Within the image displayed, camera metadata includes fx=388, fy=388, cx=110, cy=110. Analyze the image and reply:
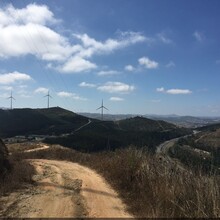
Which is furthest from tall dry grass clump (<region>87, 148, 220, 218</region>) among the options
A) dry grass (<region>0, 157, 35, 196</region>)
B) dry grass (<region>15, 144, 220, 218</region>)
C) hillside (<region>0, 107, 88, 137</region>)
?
hillside (<region>0, 107, 88, 137</region>)

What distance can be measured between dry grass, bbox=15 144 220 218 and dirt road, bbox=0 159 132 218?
2.11 feet

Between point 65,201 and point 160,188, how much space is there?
336cm

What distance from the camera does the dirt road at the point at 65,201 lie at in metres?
12.0

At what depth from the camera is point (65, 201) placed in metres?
13.7

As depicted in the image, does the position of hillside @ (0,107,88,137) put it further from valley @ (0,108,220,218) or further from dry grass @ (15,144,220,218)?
dry grass @ (15,144,220,218)

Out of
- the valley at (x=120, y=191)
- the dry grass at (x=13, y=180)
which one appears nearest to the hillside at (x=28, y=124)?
the dry grass at (x=13, y=180)

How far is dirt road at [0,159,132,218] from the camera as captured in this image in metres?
12.0

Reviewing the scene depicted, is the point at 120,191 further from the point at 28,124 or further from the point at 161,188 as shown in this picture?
the point at 28,124

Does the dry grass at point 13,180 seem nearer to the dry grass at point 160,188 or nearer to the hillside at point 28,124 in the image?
the dry grass at point 160,188

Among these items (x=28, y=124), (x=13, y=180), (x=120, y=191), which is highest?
(x=28, y=124)

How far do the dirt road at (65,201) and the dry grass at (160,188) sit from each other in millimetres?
642

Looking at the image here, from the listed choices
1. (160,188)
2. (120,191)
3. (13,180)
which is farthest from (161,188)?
(13,180)

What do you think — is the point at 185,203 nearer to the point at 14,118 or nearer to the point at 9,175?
the point at 9,175

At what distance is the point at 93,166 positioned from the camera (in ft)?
87.7
